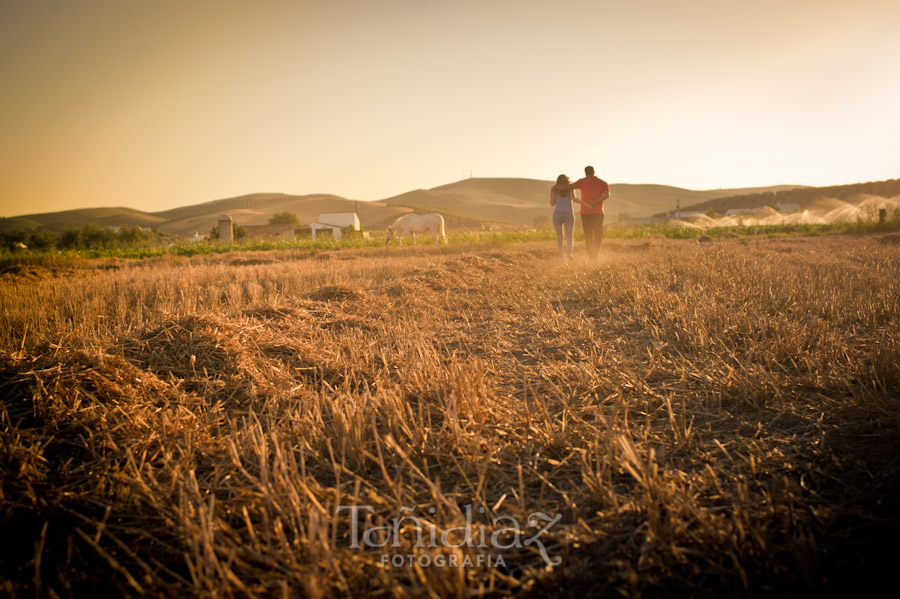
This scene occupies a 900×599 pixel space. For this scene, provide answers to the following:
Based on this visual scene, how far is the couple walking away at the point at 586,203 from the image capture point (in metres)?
9.59

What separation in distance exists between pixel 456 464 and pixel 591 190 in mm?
9118

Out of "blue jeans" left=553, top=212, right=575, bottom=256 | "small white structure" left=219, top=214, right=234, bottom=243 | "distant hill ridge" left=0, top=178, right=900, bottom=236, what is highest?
"distant hill ridge" left=0, top=178, right=900, bottom=236

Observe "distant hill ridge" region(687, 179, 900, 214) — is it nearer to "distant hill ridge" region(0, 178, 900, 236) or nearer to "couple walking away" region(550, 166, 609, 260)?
"distant hill ridge" region(0, 178, 900, 236)

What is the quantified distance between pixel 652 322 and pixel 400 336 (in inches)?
99.4

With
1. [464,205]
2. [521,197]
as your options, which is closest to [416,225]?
[464,205]

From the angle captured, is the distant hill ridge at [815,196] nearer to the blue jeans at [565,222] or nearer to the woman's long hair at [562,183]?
the blue jeans at [565,222]

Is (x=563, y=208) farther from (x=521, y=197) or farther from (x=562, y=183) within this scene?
(x=521, y=197)

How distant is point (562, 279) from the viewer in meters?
7.66

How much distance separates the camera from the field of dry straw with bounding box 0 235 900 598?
3.98ft

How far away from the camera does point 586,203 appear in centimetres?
960

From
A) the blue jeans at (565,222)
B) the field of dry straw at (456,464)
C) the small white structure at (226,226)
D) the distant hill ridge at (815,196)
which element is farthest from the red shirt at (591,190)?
the distant hill ridge at (815,196)

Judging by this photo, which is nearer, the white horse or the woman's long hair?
the woman's long hair

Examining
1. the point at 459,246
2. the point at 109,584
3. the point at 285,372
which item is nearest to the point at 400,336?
the point at 285,372

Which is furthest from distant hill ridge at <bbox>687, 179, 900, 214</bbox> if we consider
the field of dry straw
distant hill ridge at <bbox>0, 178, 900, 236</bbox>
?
the field of dry straw
